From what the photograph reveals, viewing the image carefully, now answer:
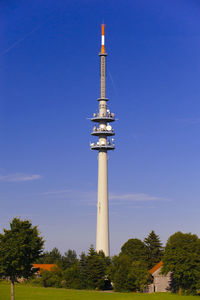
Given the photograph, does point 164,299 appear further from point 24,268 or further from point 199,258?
point 24,268

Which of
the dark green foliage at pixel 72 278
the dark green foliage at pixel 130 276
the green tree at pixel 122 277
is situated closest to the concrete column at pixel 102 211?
the dark green foliage at pixel 72 278

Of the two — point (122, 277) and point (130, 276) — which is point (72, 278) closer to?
point (122, 277)

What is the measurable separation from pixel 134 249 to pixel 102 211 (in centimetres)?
1286

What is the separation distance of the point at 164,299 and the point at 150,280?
1846cm

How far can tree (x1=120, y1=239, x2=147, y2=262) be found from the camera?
115 meters

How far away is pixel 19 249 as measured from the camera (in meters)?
60.1

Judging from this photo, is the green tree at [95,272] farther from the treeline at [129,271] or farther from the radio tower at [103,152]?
the radio tower at [103,152]

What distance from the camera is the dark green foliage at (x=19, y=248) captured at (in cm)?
5994

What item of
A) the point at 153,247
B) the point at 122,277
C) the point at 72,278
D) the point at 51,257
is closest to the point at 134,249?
the point at 153,247

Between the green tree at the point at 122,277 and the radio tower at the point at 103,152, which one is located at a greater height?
the radio tower at the point at 103,152

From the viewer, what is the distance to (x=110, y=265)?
323ft

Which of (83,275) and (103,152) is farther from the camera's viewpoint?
(103,152)

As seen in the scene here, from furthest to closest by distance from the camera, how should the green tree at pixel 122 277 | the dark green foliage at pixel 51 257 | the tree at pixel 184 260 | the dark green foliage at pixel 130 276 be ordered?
the dark green foliage at pixel 51 257 < the green tree at pixel 122 277 < the dark green foliage at pixel 130 276 < the tree at pixel 184 260

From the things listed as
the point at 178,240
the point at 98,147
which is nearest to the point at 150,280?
the point at 178,240
